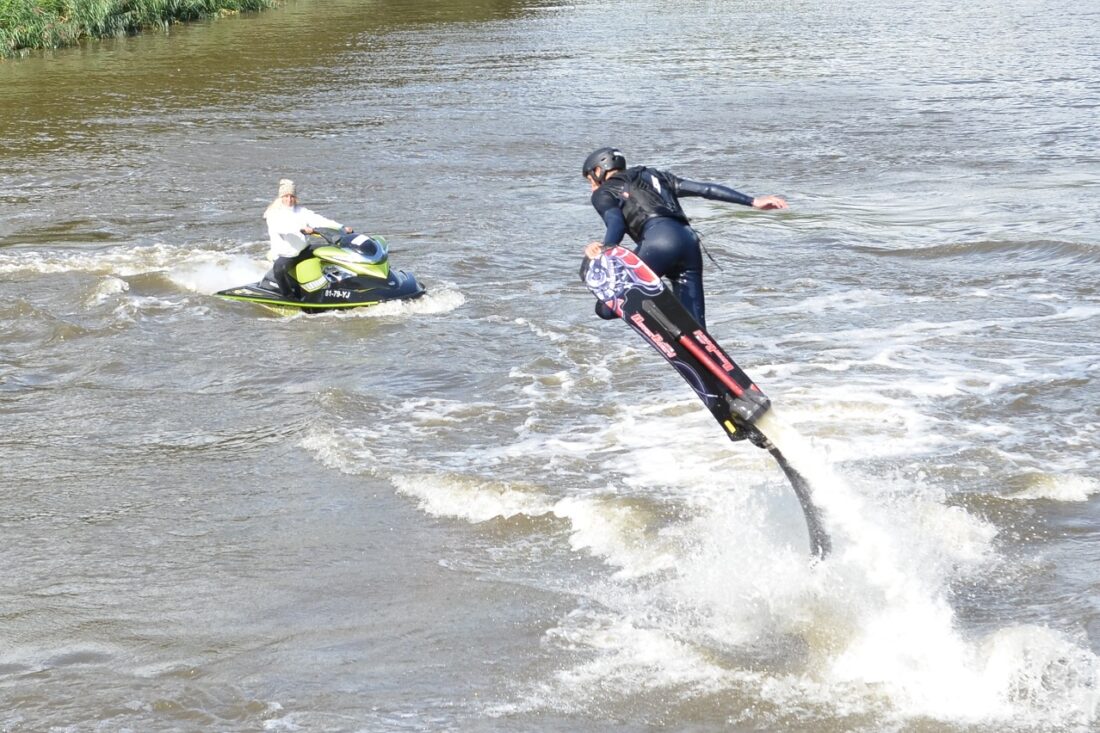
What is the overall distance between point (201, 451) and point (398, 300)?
433 cm

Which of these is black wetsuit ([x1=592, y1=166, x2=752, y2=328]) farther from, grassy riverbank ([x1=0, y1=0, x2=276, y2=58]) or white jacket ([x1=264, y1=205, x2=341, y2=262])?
grassy riverbank ([x1=0, y1=0, x2=276, y2=58])

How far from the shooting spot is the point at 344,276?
14.1 metres

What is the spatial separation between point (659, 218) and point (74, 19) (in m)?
32.7

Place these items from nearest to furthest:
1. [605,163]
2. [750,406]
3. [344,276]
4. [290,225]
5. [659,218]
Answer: [750,406] < [659,218] < [605,163] < [290,225] < [344,276]

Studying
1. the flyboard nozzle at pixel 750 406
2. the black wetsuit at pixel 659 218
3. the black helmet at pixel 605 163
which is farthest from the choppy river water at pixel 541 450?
the black helmet at pixel 605 163

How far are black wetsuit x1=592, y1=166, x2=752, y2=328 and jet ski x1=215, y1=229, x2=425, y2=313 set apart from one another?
6.14 meters

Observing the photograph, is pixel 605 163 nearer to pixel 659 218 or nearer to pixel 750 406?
pixel 659 218

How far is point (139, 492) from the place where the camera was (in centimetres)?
948

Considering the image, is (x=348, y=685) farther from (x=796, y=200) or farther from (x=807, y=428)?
(x=796, y=200)

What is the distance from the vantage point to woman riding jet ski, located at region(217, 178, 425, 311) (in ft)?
46.0

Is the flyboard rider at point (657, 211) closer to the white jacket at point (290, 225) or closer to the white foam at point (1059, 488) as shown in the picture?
the white foam at point (1059, 488)

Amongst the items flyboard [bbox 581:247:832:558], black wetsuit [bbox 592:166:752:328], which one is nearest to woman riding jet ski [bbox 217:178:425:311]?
black wetsuit [bbox 592:166:752:328]

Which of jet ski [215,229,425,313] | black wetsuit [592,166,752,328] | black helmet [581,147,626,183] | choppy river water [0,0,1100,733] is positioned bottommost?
choppy river water [0,0,1100,733]

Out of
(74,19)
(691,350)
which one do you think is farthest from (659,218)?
(74,19)
